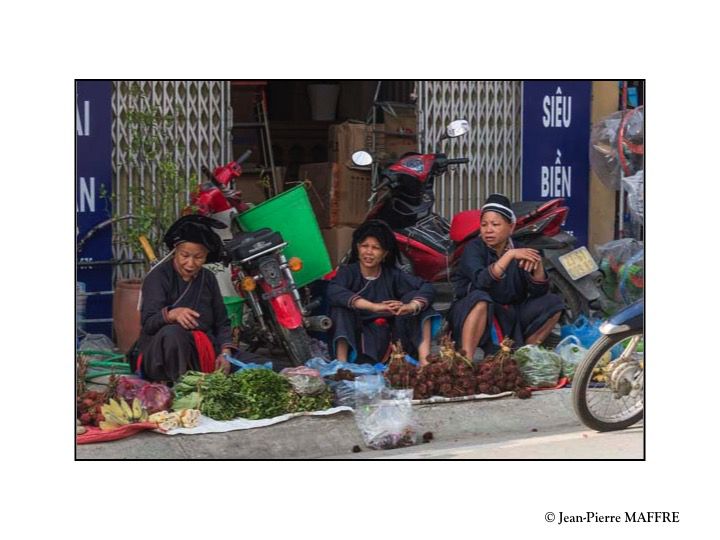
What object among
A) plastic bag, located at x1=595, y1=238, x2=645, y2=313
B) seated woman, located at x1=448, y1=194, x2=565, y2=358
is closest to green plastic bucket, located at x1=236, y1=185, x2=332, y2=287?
seated woman, located at x1=448, y1=194, x2=565, y2=358

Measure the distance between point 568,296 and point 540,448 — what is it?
5.47ft

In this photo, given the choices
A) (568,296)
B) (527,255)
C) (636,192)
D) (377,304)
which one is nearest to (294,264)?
(377,304)

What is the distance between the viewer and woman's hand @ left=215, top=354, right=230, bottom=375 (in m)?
7.08

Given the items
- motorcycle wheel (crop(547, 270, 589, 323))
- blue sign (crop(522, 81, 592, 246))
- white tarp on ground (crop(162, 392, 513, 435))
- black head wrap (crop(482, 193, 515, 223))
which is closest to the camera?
white tarp on ground (crop(162, 392, 513, 435))

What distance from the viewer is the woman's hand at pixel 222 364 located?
7.08m

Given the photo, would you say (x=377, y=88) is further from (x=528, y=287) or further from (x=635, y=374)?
(x=635, y=374)

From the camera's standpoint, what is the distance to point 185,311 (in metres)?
7.03

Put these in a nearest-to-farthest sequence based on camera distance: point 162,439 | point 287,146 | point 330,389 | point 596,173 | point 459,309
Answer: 1. point 162,439
2. point 330,389
3. point 459,309
4. point 596,173
5. point 287,146

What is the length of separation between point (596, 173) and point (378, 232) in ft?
7.18

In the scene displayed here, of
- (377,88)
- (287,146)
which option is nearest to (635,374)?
(377,88)

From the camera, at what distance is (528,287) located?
25.4ft

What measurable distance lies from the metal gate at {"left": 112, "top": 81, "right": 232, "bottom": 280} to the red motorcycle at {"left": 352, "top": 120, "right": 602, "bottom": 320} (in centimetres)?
129

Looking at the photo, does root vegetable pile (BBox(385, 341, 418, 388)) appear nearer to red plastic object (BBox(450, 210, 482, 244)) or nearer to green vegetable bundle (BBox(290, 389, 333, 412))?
green vegetable bundle (BBox(290, 389, 333, 412))

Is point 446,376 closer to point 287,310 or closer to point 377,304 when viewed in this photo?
point 377,304
